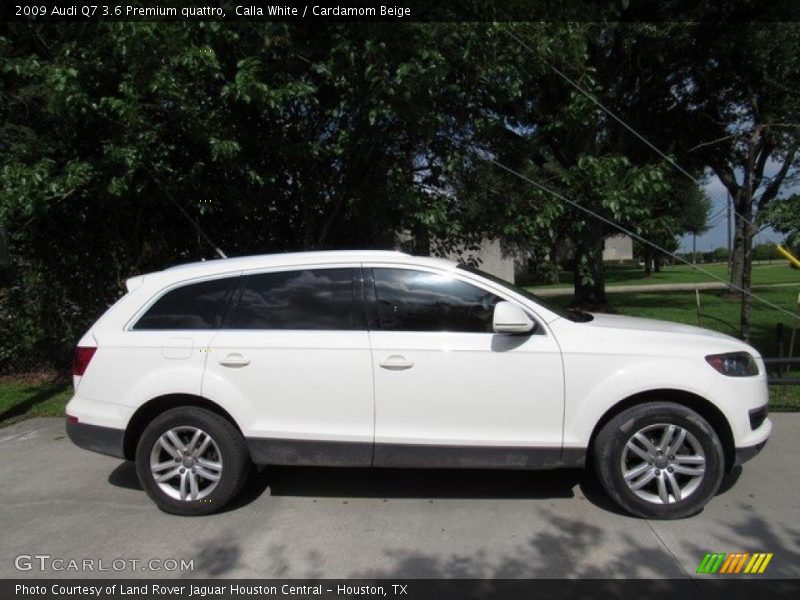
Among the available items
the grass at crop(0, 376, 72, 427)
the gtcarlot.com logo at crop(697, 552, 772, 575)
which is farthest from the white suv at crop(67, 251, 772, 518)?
the grass at crop(0, 376, 72, 427)

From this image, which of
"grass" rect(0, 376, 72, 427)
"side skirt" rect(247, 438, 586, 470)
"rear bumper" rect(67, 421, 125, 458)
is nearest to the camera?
"side skirt" rect(247, 438, 586, 470)

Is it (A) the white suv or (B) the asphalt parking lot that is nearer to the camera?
(B) the asphalt parking lot

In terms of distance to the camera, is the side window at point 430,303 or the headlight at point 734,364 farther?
the side window at point 430,303

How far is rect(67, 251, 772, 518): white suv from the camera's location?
155 inches

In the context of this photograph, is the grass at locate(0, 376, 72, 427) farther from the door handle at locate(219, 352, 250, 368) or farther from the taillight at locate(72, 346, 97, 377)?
the door handle at locate(219, 352, 250, 368)

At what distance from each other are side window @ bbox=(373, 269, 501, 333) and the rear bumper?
6.53ft

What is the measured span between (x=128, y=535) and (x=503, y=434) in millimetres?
2486

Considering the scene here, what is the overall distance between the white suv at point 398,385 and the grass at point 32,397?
340 centimetres

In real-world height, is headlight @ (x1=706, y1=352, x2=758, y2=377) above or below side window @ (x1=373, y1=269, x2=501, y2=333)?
below

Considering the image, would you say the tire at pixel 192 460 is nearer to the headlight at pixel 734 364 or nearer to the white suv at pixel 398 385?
the white suv at pixel 398 385

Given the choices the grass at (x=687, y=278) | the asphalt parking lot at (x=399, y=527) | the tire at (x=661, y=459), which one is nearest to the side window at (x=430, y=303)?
the tire at (x=661, y=459)

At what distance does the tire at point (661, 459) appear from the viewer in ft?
12.9

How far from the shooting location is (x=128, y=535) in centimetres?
395

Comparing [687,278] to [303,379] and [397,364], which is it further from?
[303,379]
